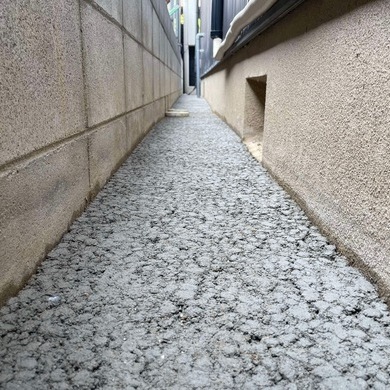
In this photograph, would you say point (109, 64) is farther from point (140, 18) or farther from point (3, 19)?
point (140, 18)

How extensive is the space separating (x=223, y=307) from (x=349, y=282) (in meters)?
0.43

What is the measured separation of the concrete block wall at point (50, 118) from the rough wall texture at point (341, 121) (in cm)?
101

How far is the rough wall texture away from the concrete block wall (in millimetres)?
1013

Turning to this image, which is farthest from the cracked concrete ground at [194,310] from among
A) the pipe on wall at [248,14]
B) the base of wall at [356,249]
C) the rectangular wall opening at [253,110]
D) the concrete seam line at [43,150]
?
Answer: the rectangular wall opening at [253,110]

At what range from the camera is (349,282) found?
1.12 meters

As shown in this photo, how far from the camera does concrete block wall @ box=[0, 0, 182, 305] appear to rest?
950 mm

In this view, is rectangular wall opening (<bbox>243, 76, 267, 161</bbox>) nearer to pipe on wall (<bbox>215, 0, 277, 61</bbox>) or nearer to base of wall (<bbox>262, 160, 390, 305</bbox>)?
pipe on wall (<bbox>215, 0, 277, 61</bbox>)

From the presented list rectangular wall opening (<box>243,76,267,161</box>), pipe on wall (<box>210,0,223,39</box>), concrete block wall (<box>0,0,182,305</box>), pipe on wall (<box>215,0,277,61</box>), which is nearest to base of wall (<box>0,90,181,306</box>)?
concrete block wall (<box>0,0,182,305</box>)

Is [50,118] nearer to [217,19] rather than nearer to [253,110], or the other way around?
[253,110]

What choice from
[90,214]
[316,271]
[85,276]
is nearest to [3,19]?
[85,276]

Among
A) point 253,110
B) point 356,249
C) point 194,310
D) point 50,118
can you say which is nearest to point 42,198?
point 50,118

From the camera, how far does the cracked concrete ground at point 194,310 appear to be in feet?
2.55

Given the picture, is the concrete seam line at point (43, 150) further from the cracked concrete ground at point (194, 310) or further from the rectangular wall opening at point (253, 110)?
the rectangular wall opening at point (253, 110)

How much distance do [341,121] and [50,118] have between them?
1035mm
